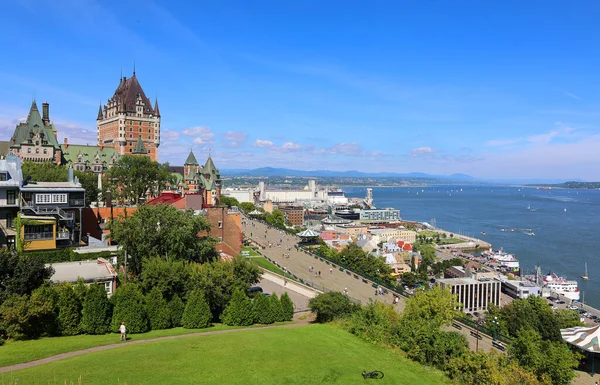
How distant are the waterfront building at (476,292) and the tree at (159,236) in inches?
1714

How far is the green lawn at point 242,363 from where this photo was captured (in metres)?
14.6

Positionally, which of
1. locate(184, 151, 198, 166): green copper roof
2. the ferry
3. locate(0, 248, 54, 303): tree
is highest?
locate(184, 151, 198, 166): green copper roof

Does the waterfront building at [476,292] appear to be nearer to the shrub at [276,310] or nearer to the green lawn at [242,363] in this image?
the shrub at [276,310]

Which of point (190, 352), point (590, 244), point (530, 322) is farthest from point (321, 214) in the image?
point (190, 352)

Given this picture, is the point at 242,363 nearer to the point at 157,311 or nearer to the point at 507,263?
the point at 157,311

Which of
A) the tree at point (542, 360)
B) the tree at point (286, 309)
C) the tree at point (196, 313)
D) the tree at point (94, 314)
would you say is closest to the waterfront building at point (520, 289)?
the tree at point (542, 360)

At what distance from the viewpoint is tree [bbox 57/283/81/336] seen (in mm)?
19875

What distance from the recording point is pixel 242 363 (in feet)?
55.1

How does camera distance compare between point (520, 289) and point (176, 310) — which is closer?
point (176, 310)

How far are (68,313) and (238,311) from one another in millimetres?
8137

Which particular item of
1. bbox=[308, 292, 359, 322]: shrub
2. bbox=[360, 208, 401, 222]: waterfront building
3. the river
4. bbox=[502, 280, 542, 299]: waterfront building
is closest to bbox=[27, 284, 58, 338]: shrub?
bbox=[308, 292, 359, 322]: shrub

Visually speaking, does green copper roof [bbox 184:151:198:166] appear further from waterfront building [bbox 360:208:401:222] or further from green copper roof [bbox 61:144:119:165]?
waterfront building [bbox 360:208:401:222]

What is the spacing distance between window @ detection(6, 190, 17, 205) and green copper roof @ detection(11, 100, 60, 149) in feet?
125

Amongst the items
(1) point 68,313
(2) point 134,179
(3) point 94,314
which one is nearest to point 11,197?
(1) point 68,313
